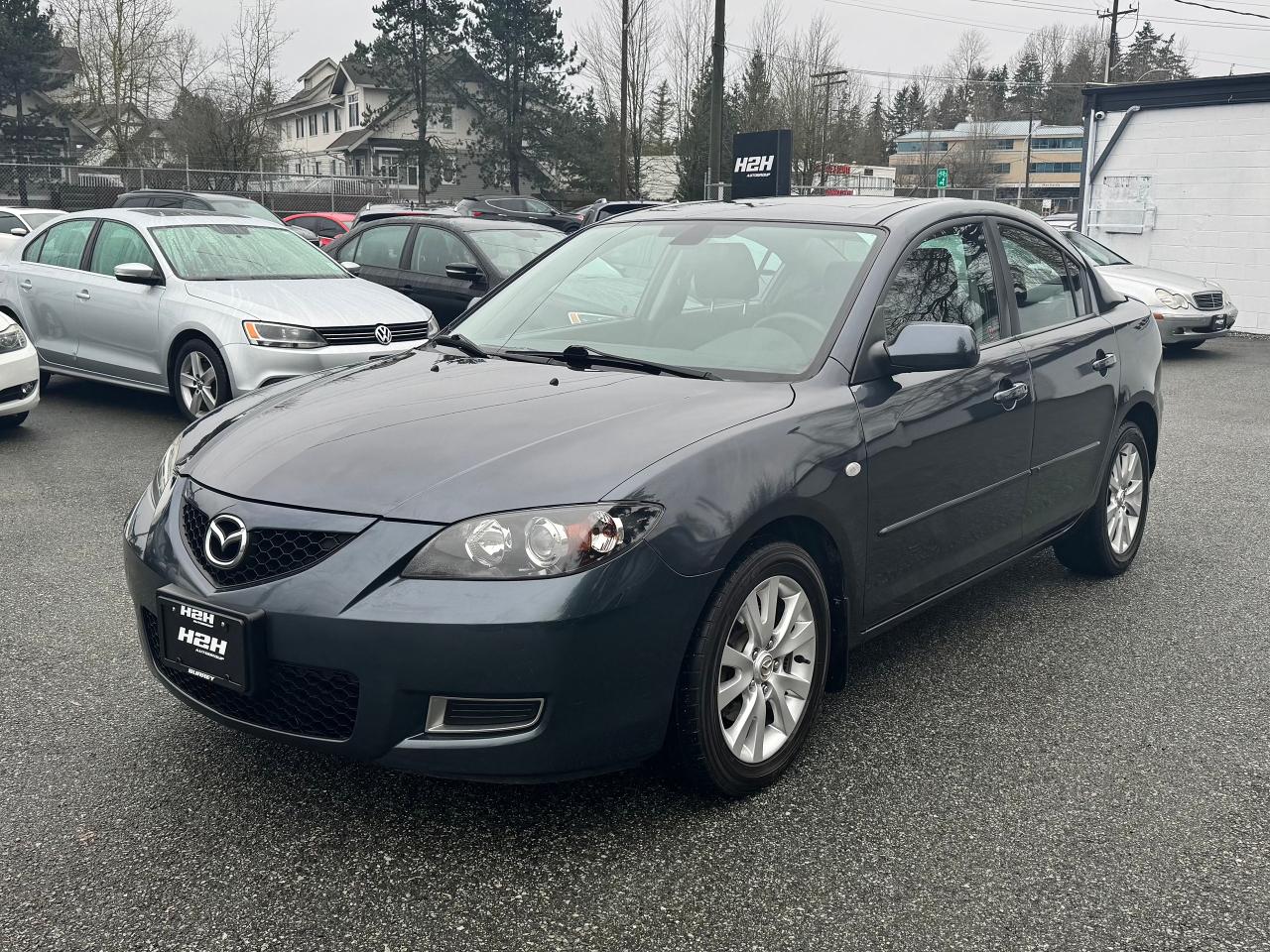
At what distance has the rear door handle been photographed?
407 cm

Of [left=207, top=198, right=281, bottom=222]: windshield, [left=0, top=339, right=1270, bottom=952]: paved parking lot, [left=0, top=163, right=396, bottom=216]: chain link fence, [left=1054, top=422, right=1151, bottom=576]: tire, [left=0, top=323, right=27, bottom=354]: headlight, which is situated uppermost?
[left=0, top=163, right=396, bottom=216]: chain link fence

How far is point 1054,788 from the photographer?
328 centimetres

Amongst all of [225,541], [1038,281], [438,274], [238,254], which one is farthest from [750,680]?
[438,274]

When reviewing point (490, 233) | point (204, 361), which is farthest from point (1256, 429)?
point (204, 361)

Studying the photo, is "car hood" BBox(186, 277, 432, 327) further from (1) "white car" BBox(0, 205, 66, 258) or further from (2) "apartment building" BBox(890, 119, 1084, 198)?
(2) "apartment building" BBox(890, 119, 1084, 198)

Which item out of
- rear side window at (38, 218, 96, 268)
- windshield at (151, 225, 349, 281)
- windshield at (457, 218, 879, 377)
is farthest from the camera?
rear side window at (38, 218, 96, 268)

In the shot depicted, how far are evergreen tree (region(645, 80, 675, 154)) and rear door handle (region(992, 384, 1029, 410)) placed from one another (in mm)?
A: 44891

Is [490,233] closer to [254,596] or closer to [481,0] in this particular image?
[254,596]

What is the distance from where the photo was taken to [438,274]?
10.8 meters

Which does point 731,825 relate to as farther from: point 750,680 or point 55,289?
point 55,289

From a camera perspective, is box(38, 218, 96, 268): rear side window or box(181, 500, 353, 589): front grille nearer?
box(181, 500, 353, 589): front grille

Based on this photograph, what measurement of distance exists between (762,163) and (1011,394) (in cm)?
1744

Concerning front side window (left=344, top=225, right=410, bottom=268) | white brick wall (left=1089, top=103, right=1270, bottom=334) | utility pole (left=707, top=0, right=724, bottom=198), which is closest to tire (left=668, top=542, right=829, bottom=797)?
front side window (left=344, top=225, right=410, bottom=268)

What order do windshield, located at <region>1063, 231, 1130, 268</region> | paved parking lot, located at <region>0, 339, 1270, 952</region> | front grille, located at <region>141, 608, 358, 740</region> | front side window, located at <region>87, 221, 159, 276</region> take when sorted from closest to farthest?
paved parking lot, located at <region>0, 339, 1270, 952</region>, front grille, located at <region>141, 608, 358, 740</region>, front side window, located at <region>87, 221, 159, 276</region>, windshield, located at <region>1063, 231, 1130, 268</region>
